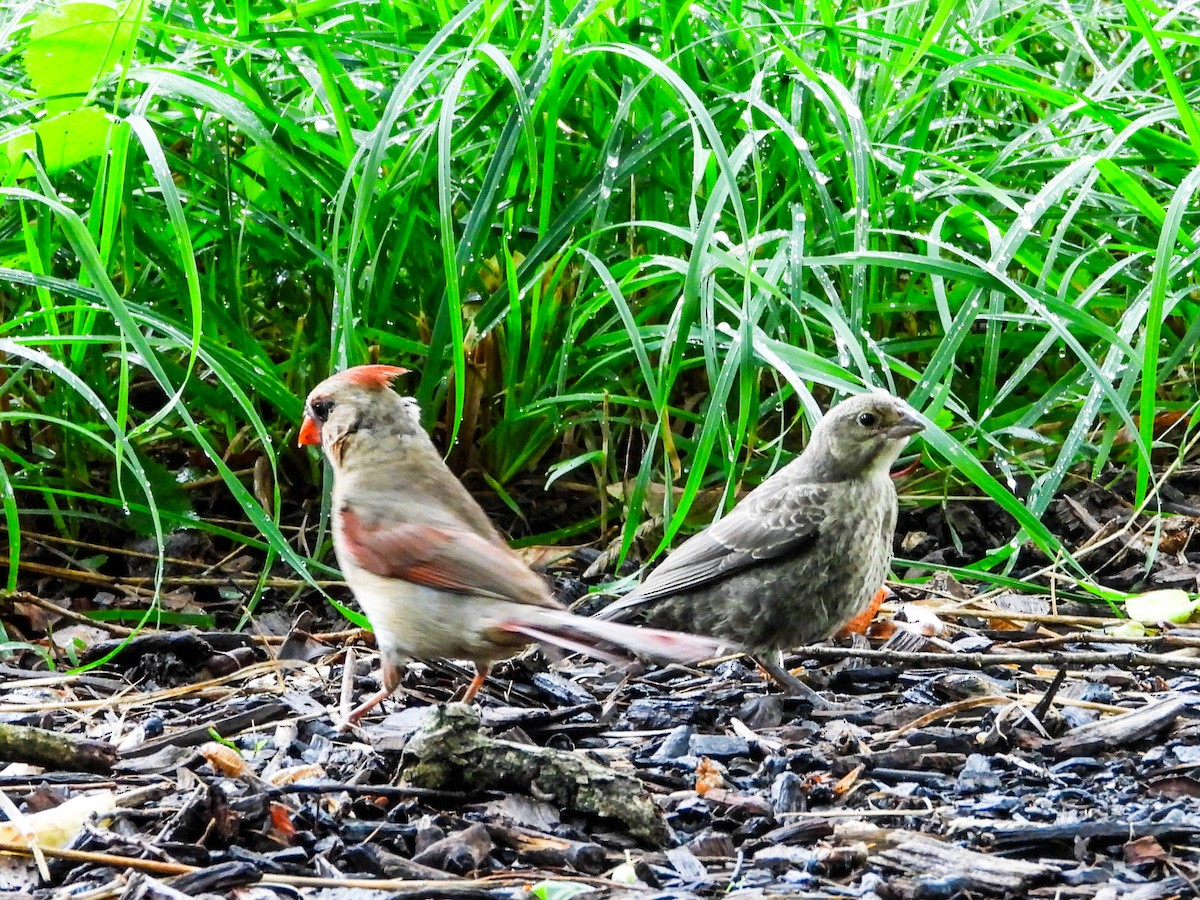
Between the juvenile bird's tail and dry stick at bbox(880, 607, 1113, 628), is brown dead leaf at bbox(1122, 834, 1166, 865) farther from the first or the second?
dry stick at bbox(880, 607, 1113, 628)

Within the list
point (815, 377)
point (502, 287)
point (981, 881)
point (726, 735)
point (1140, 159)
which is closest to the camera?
point (981, 881)

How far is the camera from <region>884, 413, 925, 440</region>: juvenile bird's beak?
12.4 ft

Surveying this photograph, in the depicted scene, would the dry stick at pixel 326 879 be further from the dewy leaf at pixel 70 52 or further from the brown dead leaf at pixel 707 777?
the dewy leaf at pixel 70 52

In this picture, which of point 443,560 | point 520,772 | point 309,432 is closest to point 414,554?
point 443,560

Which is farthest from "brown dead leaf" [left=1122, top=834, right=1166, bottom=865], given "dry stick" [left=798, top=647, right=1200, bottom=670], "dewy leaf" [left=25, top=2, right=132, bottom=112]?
"dewy leaf" [left=25, top=2, right=132, bottom=112]

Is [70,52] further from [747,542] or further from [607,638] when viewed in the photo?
[607,638]

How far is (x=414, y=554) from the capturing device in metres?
Answer: 3.29

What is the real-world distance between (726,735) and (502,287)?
1617 millimetres

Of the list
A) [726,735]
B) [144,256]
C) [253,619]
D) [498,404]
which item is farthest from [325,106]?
[726,735]

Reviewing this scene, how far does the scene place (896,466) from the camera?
4.74 meters

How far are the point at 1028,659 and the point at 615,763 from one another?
1.15m

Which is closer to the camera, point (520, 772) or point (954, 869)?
point (954, 869)

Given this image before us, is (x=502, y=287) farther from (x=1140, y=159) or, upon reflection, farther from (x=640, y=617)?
(x=1140, y=159)

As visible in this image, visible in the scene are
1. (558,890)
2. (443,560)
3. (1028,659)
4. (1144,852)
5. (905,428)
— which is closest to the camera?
(558,890)
